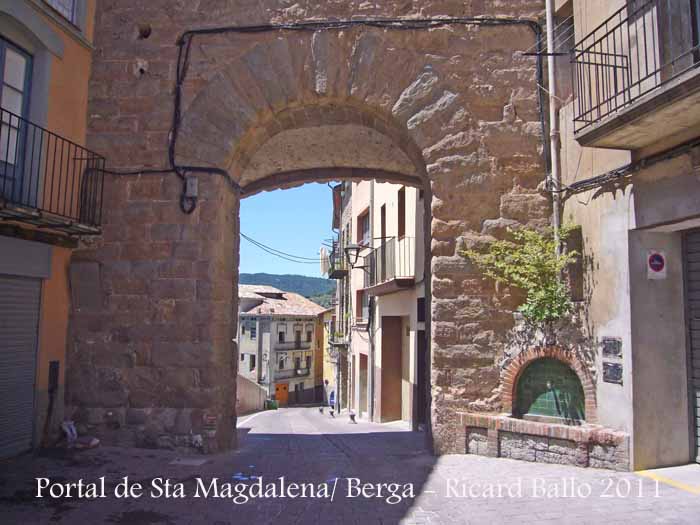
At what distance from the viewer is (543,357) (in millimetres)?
6133

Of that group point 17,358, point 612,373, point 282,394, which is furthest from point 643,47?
point 282,394

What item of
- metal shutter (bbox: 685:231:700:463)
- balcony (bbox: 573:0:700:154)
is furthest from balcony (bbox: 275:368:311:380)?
balcony (bbox: 573:0:700:154)

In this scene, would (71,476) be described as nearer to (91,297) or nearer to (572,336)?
(91,297)

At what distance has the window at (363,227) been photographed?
18594mm

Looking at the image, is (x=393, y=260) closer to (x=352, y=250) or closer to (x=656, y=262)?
(x=352, y=250)

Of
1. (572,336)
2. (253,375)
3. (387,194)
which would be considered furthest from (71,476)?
(253,375)

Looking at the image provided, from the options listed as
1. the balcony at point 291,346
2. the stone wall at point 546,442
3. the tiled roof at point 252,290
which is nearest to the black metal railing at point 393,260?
the stone wall at point 546,442

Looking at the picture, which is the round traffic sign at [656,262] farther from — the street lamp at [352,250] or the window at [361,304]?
the window at [361,304]

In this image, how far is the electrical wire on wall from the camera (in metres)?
6.82

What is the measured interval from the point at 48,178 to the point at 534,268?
543 centimetres

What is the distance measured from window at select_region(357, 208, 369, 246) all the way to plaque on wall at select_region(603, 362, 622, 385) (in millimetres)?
12746

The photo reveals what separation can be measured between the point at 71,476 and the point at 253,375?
1498 inches

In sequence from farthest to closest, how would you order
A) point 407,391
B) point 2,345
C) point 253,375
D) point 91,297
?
1. point 253,375
2. point 407,391
3. point 91,297
4. point 2,345

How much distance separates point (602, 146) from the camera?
5398 millimetres
